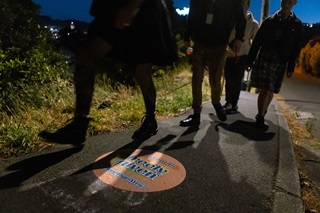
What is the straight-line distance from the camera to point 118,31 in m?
2.50

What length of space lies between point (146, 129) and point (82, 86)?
3.25 feet

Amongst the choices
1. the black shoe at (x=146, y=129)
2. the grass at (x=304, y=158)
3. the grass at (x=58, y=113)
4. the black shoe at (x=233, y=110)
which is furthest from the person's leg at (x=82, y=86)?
the black shoe at (x=233, y=110)

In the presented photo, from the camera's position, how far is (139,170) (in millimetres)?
2363

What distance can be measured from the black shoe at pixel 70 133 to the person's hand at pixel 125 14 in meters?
0.88

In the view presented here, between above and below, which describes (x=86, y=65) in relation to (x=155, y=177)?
above

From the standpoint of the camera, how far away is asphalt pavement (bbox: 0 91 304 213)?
6.07 ft

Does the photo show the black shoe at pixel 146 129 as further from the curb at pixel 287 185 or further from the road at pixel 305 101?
the road at pixel 305 101

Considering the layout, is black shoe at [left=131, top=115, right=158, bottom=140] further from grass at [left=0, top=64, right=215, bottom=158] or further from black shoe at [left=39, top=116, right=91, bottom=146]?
black shoe at [left=39, top=116, right=91, bottom=146]

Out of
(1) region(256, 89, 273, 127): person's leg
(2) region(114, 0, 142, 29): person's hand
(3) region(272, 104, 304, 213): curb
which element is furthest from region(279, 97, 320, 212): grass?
(2) region(114, 0, 142, 29): person's hand

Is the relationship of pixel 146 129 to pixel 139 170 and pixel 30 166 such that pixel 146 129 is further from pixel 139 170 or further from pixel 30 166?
pixel 30 166

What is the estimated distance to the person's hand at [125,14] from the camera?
232 centimetres

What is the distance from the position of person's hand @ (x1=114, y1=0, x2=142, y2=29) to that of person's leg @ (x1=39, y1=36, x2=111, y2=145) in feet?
0.71

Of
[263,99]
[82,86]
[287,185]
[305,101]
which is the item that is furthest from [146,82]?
[305,101]

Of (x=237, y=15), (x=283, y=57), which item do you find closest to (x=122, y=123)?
(x=237, y=15)
